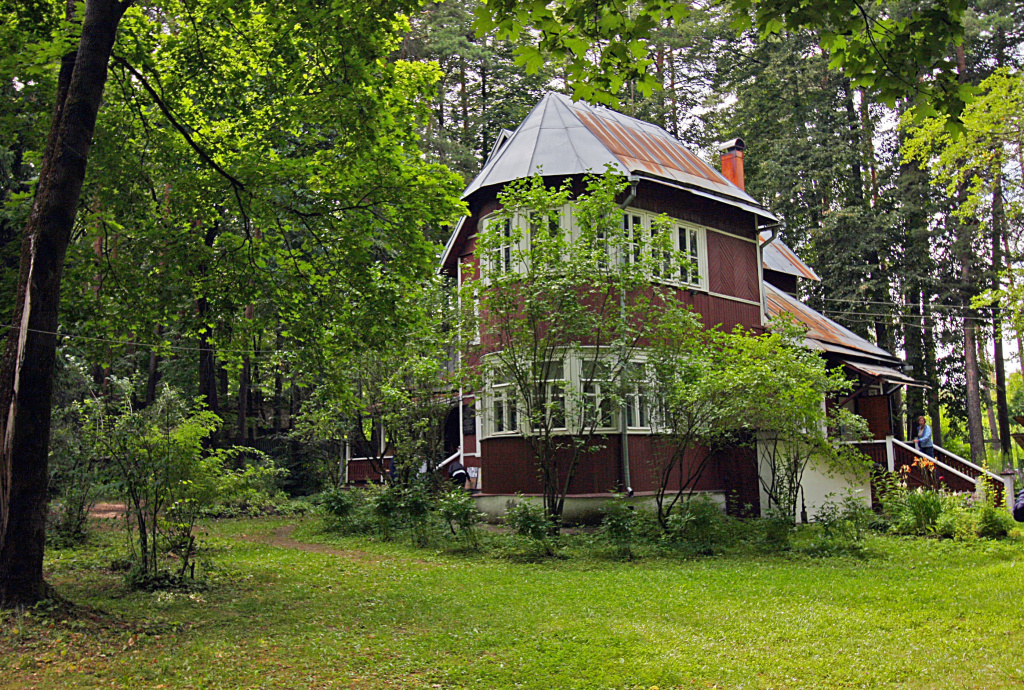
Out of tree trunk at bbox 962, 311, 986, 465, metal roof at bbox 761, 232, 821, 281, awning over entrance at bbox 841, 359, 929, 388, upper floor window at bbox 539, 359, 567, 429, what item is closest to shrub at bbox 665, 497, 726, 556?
upper floor window at bbox 539, 359, 567, 429

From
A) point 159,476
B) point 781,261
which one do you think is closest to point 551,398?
point 159,476

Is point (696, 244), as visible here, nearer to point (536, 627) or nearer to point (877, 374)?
point (877, 374)

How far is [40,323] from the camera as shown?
8.27m

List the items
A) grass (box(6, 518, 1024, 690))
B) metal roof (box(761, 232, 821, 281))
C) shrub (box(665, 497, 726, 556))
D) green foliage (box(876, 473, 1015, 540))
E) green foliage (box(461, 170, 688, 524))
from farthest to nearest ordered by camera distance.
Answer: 1. metal roof (box(761, 232, 821, 281))
2. green foliage (box(876, 473, 1015, 540))
3. green foliage (box(461, 170, 688, 524))
4. shrub (box(665, 497, 726, 556))
5. grass (box(6, 518, 1024, 690))

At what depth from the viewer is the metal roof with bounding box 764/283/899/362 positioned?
2207 cm

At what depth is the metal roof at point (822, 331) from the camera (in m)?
22.1

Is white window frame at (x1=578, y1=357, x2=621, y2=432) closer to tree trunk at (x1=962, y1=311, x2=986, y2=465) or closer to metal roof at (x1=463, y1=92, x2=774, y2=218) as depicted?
metal roof at (x1=463, y1=92, x2=774, y2=218)

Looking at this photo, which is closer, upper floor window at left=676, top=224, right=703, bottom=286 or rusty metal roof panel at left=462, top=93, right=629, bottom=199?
rusty metal roof panel at left=462, top=93, right=629, bottom=199

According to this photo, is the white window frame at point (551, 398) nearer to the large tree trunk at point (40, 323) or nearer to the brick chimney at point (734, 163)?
the large tree trunk at point (40, 323)

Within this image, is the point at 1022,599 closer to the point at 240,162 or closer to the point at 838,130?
the point at 240,162

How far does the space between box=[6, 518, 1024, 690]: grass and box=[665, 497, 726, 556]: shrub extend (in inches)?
55.5

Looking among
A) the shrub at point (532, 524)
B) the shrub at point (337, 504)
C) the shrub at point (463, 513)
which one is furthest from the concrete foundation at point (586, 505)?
the shrub at point (337, 504)

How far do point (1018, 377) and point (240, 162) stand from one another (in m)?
63.0

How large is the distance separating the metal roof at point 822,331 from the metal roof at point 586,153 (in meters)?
3.62
